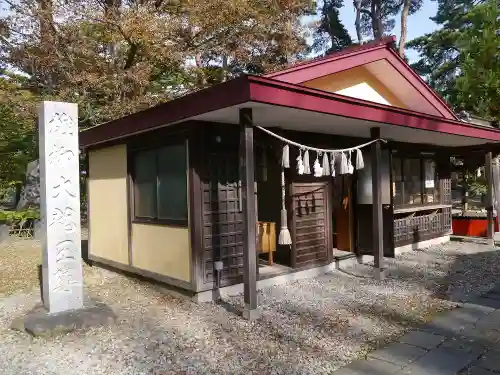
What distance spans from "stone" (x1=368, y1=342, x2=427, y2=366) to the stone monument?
298 centimetres

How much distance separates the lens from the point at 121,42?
12.5 metres

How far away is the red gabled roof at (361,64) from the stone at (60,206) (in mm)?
2604

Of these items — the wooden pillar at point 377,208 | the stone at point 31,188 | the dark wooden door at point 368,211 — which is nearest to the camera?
the wooden pillar at point 377,208

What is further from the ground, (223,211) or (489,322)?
(223,211)

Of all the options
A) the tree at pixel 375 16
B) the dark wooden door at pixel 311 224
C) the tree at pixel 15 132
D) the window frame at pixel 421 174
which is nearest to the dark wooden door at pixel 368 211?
the window frame at pixel 421 174

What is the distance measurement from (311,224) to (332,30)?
72.4ft

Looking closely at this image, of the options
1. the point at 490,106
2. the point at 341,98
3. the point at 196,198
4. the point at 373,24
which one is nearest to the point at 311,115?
the point at 341,98

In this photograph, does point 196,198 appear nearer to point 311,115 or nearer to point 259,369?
point 311,115

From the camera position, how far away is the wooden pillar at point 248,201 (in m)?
4.65

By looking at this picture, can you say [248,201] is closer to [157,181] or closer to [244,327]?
[244,327]

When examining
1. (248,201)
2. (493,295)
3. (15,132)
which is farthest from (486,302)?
(15,132)

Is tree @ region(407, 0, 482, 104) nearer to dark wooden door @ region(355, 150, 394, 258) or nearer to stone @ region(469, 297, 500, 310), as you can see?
dark wooden door @ region(355, 150, 394, 258)

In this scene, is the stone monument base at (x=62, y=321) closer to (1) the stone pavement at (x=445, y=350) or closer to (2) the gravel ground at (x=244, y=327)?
(2) the gravel ground at (x=244, y=327)

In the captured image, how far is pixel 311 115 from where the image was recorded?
5.27 meters
